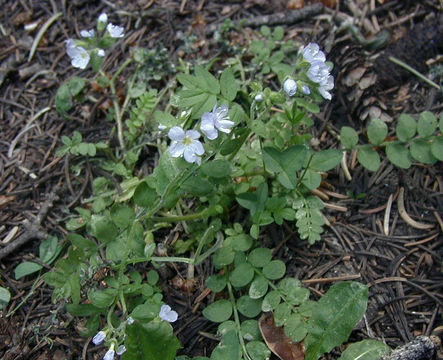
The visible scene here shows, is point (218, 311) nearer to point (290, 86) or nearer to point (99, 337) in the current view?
point (99, 337)

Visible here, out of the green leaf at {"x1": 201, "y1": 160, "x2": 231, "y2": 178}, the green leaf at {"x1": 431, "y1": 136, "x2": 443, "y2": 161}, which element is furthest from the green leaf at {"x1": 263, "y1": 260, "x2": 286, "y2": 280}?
the green leaf at {"x1": 431, "y1": 136, "x2": 443, "y2": 161}

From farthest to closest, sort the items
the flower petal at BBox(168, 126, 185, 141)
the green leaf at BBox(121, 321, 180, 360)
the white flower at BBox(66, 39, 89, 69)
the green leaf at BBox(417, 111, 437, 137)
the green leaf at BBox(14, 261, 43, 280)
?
the white flower at BBox(66, 39, 89, 69) < the green leaf at BBox(14, 261, 43, 280) < the green leaf at BBox(417, 111, 437, 137) < the flower petal at BBox(168, 126, 185, 141) < the green leaf at BBox(121, 321, 180, 360)

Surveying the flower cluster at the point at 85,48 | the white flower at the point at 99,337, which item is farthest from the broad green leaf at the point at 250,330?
the flower cluster at the point at 85,48

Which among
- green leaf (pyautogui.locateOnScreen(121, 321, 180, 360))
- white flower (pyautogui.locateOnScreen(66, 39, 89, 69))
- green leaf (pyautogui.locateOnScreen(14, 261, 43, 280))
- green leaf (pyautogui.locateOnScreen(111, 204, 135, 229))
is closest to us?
green leaf (pyautogui.locateOnScreen(121, 321, 180, 360))

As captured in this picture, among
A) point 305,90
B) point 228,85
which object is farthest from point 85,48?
point 305,90

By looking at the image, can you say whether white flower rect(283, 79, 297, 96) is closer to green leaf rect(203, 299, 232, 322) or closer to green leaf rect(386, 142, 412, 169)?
green leaf rect(386, 142, 412, 169)

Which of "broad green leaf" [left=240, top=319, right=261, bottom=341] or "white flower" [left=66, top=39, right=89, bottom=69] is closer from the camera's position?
"broad green leaf" [left=240, top=319, right=261, bottom=341]

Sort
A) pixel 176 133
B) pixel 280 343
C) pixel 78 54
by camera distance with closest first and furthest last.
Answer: pixel 176 133, pixel 280 343, pixel 78 54
